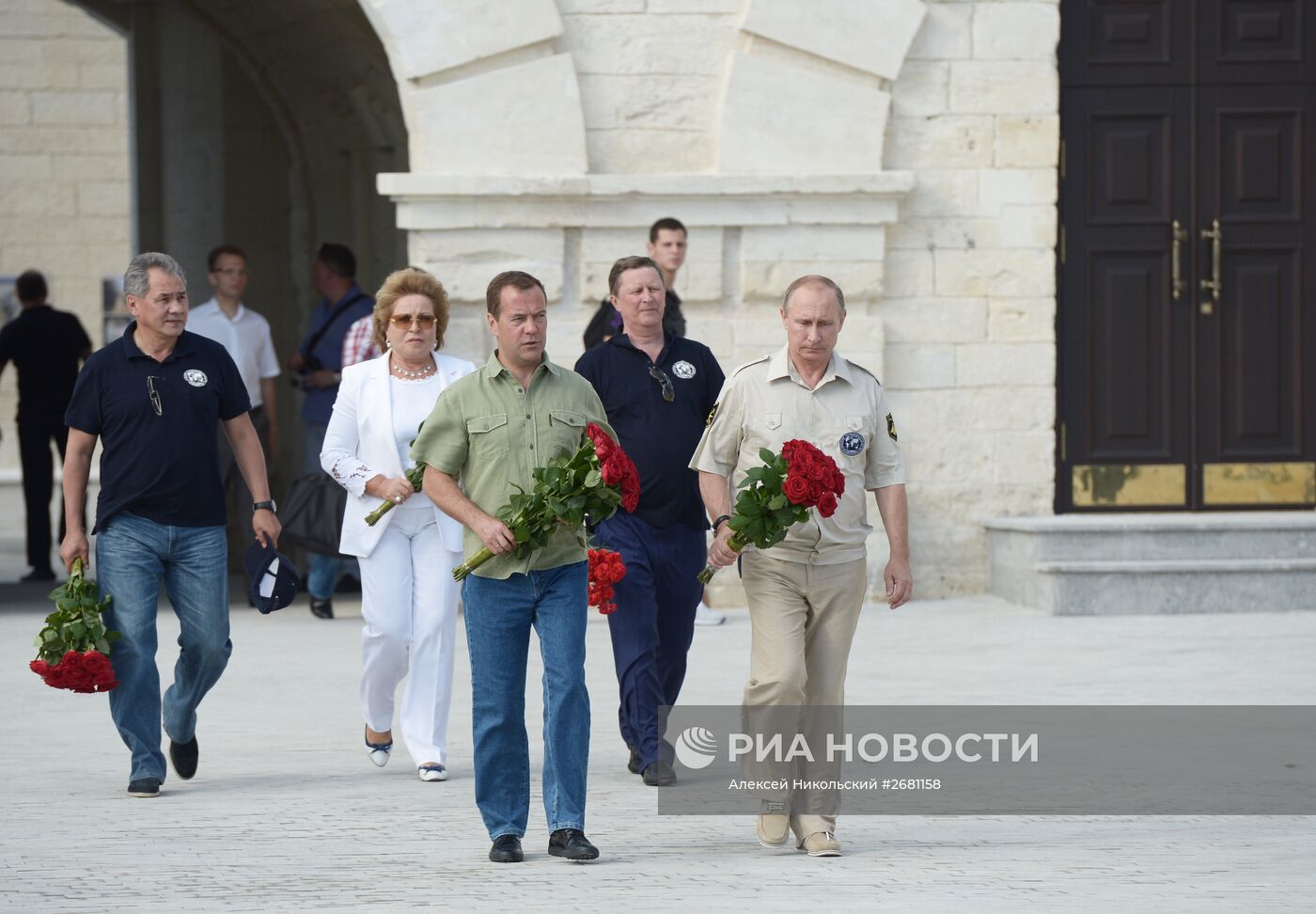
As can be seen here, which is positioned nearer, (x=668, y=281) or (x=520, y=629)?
(x=520, y=629)

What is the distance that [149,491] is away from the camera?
7078mm

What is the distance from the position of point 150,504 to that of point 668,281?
10.3ft

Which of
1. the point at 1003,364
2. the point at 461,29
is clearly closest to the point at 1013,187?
the point at 1003,364

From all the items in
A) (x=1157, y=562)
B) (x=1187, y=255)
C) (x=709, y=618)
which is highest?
(x=1187, y=255)

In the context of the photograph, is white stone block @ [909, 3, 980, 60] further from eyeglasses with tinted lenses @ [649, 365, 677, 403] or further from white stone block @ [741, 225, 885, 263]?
eyeglasses with tinted lenses @ [649, 365, 677, 403]

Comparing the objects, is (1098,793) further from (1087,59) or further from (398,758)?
(1087,59)

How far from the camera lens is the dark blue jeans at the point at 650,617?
7289 millimetres

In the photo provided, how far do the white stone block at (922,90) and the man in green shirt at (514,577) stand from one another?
561 cm

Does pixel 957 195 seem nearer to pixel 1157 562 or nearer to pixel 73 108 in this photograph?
pixel 1157 562

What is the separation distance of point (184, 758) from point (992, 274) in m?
5.70

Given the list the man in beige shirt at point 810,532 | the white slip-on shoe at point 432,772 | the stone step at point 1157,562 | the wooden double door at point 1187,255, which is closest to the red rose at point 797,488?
the man in beige shirt at point 810,532

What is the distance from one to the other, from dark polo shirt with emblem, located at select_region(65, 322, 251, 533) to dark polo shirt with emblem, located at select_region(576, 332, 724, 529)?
1.33 metres

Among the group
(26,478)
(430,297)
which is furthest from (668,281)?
(26,478)

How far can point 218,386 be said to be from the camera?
727 cm
